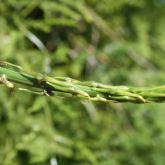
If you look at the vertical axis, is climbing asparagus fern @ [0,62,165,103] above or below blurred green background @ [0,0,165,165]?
below

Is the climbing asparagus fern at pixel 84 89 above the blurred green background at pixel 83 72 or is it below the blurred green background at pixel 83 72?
below

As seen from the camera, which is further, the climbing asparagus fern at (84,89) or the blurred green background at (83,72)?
the blurred green background at (83,72)

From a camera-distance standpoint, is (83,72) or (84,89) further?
(83,72)

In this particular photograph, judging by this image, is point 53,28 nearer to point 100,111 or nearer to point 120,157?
point 100,111

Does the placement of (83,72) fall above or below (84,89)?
above

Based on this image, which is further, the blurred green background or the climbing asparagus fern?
the blurred green background
